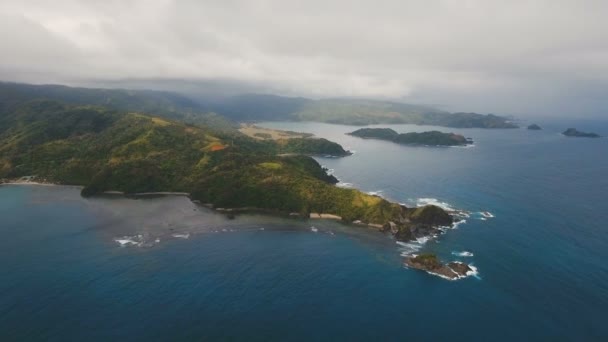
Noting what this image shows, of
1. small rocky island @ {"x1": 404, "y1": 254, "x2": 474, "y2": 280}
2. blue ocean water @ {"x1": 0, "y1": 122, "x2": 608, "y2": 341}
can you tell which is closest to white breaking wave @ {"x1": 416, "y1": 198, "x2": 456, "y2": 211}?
blue ocean water @ {"x1": 0, "y1": 122, "x2": 608, "y2": 341}

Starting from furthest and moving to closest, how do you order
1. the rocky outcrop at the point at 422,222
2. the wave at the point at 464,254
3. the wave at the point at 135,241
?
1. the rocky outcrop at the point at 422,222
2. the wave at the point at 135,241
3. the wave at the point at 464,254

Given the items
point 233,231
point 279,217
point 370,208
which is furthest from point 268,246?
point 370,208

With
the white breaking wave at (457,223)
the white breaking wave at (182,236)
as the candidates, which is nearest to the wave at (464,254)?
the white breaking wave at (457,223)

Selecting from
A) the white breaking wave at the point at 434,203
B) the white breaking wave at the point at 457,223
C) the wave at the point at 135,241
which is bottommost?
the wave at the point at 135,241

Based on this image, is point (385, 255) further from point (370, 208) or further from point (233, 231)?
point (233, 231)

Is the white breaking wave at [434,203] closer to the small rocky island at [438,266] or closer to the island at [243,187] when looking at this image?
the island at [243,187]

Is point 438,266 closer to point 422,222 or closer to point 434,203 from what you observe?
point 422,222

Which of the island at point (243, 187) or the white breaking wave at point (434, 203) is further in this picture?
the white breaking wave at point (434, 203)
